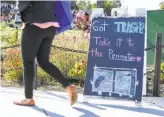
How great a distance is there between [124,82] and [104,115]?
Result: 0.67 m

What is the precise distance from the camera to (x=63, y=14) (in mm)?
4445

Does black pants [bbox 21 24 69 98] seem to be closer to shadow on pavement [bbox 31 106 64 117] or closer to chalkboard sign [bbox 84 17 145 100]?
shadow on pavement [bbox 31 106 64 117]

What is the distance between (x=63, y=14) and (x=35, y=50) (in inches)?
21.8

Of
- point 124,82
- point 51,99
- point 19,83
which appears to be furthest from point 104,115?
point 19,83

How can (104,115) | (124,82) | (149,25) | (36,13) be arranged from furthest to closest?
(149,25) → (124,82) → (104,115) → (36,13)

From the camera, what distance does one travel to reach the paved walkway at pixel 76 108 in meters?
4.47

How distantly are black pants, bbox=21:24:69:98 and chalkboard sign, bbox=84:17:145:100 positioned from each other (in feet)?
2.34

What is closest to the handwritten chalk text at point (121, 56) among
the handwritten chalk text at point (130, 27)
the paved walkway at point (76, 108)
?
the handwritten chalk text at point (130, 27)

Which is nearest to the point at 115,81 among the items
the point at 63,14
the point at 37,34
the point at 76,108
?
the point at 76,108

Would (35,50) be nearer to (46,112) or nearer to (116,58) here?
(46,112)

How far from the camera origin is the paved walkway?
4.47m

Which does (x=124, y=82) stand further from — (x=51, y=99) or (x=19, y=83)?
(x=19, y=83)

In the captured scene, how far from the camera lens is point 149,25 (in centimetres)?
776

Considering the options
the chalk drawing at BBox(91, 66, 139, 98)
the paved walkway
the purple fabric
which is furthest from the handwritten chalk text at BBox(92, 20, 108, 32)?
the paved walkway
